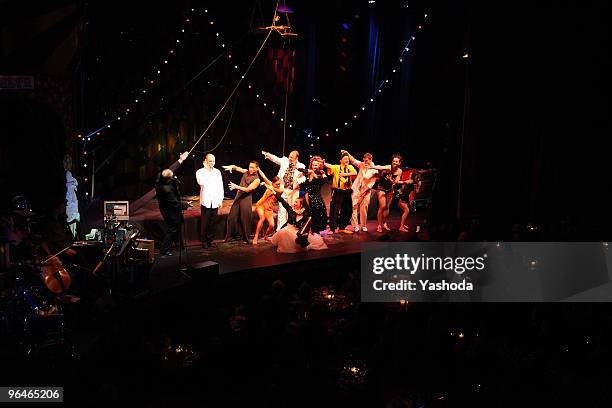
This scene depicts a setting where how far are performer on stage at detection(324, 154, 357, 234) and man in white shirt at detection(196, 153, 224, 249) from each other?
81.4 inches

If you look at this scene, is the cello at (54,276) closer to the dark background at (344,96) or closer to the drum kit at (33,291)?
the drum kit at (33,291)

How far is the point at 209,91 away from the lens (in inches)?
448

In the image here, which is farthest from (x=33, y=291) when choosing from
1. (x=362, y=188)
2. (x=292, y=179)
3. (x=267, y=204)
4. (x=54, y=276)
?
(x=362, y=188)

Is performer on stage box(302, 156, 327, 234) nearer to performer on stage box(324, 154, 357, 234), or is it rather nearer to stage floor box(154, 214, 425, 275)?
stage floor box(154, 214, 425, 275)

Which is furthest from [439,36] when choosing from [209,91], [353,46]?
[209,91]

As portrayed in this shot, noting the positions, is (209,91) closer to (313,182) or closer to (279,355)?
(313,182)

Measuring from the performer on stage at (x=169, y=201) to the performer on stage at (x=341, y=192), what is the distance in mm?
2917

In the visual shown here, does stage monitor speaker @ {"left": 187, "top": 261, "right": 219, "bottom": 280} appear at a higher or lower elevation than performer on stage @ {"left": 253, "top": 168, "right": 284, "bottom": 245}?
lower

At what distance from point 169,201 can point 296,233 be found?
6.49ft

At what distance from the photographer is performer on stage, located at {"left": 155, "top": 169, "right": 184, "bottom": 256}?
802 cm

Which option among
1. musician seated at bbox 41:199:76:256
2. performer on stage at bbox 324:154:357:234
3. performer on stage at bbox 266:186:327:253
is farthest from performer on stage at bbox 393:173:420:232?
musician seated at bbox 41:199:76:256

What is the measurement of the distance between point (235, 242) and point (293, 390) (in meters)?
5.46

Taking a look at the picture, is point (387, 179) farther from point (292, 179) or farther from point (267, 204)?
point (267, 204)

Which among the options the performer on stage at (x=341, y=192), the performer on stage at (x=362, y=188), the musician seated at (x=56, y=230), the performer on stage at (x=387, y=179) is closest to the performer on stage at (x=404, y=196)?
the performer on stage at (x=387, y=179)
